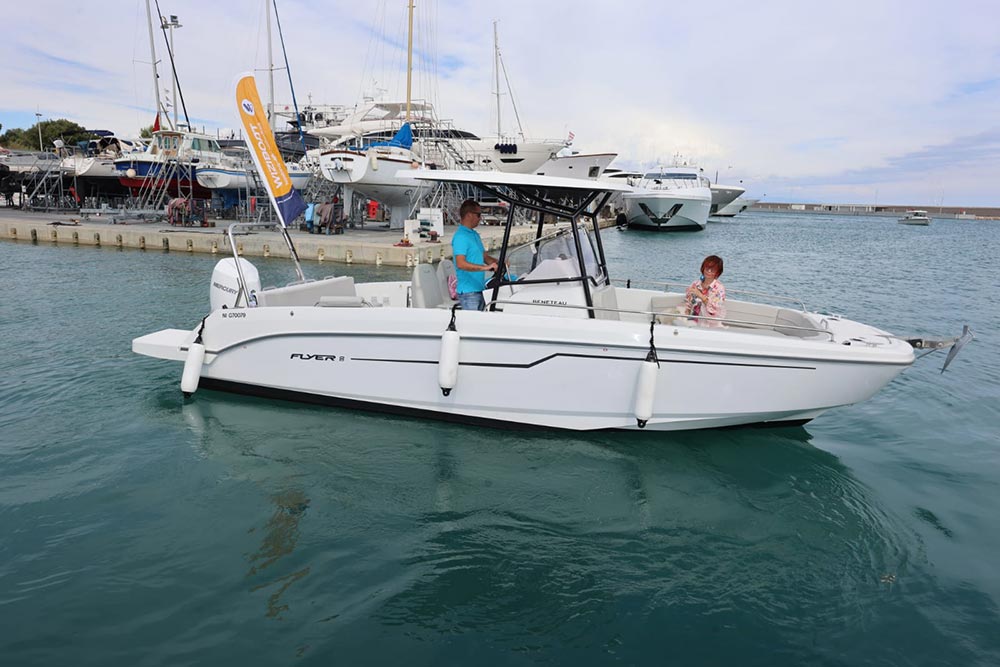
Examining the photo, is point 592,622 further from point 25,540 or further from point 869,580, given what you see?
point 25,540

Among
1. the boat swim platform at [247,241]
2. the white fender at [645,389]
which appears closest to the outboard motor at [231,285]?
the white fender at [645,389]

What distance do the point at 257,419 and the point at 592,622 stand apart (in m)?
4.36

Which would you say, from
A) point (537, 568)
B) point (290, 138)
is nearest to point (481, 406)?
point (537, 568)

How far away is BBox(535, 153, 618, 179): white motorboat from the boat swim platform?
10790mm

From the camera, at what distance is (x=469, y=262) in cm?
618

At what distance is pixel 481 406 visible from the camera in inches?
239

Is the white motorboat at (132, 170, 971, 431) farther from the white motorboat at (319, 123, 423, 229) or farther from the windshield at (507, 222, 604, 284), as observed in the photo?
the white motorboat at (319, 123, 423, 229)

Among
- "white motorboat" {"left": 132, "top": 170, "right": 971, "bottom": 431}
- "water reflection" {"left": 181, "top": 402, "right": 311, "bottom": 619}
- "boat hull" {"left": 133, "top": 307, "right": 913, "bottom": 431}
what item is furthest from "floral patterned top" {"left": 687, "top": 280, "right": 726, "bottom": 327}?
"water reflection" {"left": 181, "top": 402, "right": 311, "bottom": 619}

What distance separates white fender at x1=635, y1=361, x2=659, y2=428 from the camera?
5363mm

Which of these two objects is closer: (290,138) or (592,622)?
(592,622)

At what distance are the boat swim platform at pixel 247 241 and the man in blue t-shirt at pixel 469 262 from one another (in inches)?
569

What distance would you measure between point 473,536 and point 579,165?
35.5 meters

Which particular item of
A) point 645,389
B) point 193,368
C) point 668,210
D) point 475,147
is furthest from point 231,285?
point 668,210

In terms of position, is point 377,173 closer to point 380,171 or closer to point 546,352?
point 380,171
